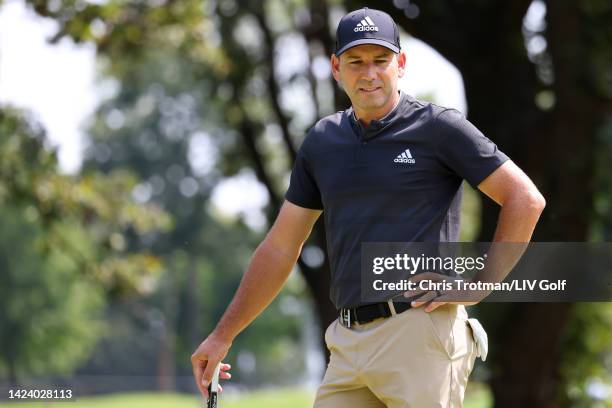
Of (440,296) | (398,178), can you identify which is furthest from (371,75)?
(440,296)

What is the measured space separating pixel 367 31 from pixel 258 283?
3.69ft

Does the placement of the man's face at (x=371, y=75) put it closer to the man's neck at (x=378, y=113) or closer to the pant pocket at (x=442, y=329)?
the man's neck at (x=378, y=113)

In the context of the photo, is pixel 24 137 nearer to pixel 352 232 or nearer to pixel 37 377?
pixel 352 232

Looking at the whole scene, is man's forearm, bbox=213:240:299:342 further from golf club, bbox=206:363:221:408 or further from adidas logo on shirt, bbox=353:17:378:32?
adidas logo on shirt, bbox=353:17:378:32

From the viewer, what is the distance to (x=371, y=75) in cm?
432

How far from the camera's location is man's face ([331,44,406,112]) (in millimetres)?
4336

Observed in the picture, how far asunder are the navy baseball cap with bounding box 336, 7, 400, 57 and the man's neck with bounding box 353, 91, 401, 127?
0.62 feet

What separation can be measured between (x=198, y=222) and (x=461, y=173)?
66.5 m

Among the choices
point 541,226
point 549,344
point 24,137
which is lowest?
point 549,344

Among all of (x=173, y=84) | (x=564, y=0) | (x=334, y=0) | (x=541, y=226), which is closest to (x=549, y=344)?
(x=541, y=226)

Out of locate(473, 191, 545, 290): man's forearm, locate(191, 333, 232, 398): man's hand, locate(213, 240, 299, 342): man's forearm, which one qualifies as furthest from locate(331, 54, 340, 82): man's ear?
locate(191, 333, 232, 398): man's hand

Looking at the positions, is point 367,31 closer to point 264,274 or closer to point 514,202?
point 514,202

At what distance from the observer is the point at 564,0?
13.3 metres

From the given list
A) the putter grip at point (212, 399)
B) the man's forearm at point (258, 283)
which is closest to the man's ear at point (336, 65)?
the man's forearm at point (258, 283)
